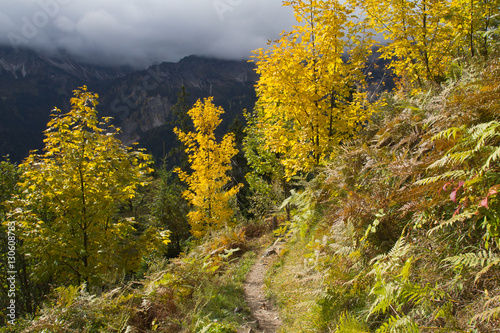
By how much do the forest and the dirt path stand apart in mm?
184

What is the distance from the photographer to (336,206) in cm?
354

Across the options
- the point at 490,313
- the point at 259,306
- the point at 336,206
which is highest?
the point at 336,206

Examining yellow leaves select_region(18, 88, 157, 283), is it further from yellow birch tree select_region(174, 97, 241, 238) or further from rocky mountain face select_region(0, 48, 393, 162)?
rocky mountain face select_region(0, 48, 393, 162)

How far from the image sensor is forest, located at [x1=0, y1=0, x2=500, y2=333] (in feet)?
7.62

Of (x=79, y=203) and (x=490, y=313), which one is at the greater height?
(x=79, y=203)

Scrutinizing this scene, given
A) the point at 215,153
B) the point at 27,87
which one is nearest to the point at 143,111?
the point at 27,87

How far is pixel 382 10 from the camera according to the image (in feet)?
19.4

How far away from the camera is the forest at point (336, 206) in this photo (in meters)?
2.32

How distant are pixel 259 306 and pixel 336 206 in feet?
8.74

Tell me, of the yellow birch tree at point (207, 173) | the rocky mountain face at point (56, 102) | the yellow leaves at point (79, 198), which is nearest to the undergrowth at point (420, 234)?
the yellow leaves at point (79, 198)

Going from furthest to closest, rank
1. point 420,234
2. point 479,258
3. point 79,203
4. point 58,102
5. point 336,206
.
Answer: point 58,102, point 79,203, point 336,206, point 420,234, point 479,258

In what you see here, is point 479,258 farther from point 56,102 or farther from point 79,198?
point 56,102

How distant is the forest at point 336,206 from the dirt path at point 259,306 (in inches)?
7.3

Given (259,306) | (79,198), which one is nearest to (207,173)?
(79,198)
